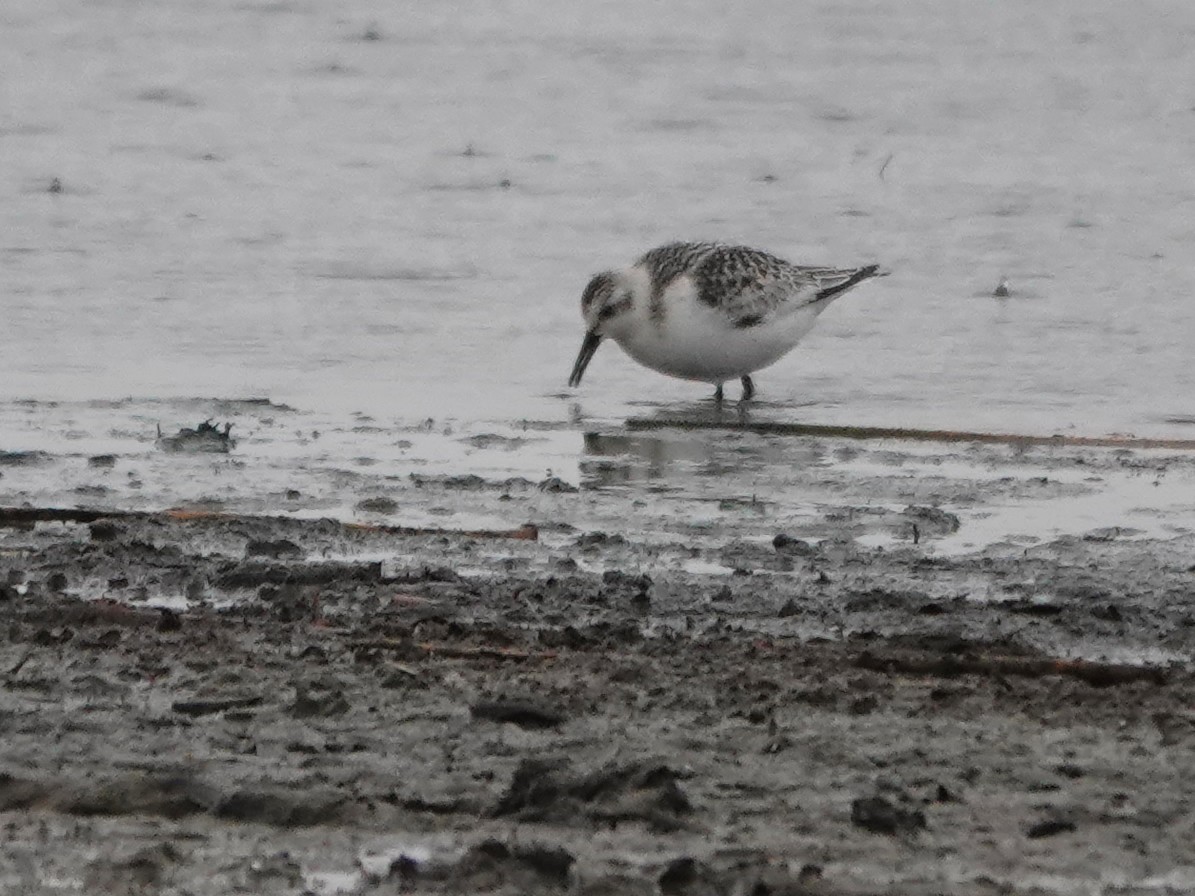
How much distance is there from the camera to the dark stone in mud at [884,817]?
379cm

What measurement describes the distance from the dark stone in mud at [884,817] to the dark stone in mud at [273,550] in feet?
8.04

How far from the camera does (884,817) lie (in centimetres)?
380

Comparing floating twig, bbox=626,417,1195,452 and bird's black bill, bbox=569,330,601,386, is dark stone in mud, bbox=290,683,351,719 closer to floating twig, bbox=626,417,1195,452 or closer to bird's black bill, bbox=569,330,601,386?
floating twig, bbox=626,417,1195,452

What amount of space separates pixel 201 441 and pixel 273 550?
5.67ft

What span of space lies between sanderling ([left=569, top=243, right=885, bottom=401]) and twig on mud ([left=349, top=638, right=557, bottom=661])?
4598mm

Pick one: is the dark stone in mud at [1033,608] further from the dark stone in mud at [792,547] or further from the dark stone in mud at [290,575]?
the dark stone in mud at [290,575]

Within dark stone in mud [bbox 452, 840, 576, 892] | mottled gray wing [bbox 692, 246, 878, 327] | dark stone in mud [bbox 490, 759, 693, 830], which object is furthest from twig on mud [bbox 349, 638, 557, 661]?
mottled gray wing [bbox 692, 246, 878, 327]

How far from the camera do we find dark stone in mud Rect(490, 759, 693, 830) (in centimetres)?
387

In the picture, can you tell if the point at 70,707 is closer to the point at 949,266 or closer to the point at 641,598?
the point at 641,598

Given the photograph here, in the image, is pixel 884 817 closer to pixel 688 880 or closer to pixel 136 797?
pixel 688 880

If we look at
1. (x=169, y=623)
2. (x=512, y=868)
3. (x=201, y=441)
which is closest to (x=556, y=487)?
(x=201, y=441)

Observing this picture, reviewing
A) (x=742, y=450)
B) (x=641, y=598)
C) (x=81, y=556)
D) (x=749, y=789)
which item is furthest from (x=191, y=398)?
(x=749, y=789)

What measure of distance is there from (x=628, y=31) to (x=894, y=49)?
2.00 meters

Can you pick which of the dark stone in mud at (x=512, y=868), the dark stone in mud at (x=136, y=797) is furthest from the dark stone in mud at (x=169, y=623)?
the dark stone in mud at (x=512, y=868)
